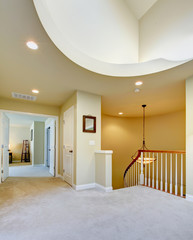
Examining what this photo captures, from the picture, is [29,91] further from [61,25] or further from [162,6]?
[162,6]

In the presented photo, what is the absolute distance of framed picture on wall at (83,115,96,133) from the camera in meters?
3.86

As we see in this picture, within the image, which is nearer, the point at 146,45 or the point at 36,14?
the point at 36,14

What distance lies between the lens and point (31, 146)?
943 centimetres

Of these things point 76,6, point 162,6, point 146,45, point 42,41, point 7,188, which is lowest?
point 7,188

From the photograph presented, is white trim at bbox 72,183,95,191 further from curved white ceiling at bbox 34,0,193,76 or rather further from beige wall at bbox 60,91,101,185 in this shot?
curved white ceiling at bbox 34,0,193,76

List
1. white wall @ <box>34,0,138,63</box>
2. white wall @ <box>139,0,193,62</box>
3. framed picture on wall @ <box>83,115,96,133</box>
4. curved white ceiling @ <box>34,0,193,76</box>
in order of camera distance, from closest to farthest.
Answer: white wall @ <box>34,0,138,63</box>
curved white ceiling @ <box>34,0,193,76</box>
white wall @ <box>139,0,193,62</box>
framed picture on wall @ <box>83,115,96,133</box>

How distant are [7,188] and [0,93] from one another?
8.27ft

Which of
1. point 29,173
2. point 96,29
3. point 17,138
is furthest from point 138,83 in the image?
point 17,138

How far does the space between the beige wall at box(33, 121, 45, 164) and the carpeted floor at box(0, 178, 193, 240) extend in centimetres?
462

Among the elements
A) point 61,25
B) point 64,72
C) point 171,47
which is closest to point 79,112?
point 64,72

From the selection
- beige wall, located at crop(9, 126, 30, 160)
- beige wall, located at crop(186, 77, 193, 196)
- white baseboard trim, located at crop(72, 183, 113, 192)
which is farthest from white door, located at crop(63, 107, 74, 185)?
beige wall, located at crop(9, 126, 30, 160)

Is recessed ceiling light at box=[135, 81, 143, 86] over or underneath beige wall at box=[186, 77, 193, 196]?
over

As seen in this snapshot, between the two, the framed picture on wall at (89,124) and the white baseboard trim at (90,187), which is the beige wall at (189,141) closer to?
the white baseboard trim at (90,187)

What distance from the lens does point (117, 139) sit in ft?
24.2
